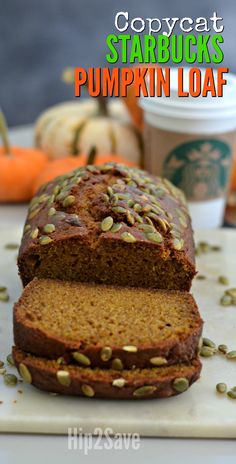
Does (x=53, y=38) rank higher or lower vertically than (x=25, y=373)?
higher

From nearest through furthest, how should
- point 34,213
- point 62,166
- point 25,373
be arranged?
point 25,373 < point 34,213 < point 62,166

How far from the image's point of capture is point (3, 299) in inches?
104

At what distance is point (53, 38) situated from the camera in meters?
7.06

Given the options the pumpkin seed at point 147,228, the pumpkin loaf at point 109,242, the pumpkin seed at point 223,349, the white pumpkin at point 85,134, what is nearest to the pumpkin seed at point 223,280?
the pumpkin loaf at point 109,242

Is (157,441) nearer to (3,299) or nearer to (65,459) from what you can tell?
(65,459)

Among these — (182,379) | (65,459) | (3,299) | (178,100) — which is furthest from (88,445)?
(178,100)

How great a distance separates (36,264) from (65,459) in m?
0.68

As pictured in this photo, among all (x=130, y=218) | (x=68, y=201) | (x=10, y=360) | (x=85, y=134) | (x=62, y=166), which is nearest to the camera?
(x=10, y=360)

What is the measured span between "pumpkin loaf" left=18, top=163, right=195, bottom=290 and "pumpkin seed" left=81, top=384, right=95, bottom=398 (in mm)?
438

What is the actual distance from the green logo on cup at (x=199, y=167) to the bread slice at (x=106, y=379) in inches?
57.6

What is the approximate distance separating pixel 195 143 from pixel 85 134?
79 centimetres

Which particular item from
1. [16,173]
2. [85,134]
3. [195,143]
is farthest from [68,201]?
[85,134]

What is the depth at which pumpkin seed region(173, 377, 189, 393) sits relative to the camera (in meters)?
2.06

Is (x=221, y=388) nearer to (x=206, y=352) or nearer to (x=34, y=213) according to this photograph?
(x=206, y=352)
